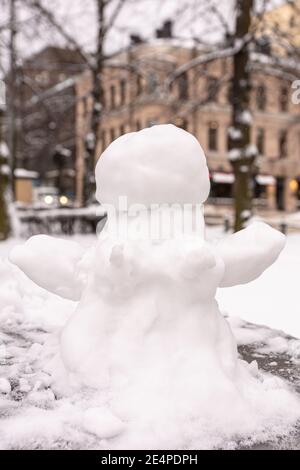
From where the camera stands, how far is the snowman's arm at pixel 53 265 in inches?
140

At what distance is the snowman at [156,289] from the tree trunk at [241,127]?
30.1 feet

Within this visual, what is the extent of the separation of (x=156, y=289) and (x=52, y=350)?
1086 millimetres

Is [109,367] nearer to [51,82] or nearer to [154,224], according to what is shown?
[154,224]

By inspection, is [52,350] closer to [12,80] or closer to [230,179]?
[12,80]

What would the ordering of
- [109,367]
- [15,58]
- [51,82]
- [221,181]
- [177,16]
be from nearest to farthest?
1. [109,367]
2. [177,16]
3. [15,58]
4. [221,181]
5. [51,82]

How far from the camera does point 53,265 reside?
3.56 meters

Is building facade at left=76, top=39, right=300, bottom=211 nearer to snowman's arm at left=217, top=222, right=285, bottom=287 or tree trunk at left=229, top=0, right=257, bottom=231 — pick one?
tree trunk at left=229, top=0, right=257, bottom=231

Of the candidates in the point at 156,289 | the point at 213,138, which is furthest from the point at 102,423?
the point at 213,138

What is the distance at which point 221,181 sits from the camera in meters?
37.2

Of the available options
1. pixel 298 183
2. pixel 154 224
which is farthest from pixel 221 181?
pixel 154 224

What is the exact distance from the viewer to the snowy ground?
2.62 metres
